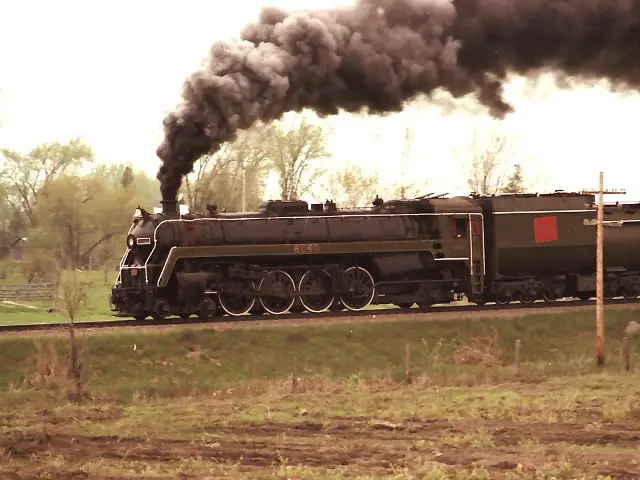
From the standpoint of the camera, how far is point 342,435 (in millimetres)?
16109

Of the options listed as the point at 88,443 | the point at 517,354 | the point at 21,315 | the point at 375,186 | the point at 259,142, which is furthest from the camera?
the point at 375,186

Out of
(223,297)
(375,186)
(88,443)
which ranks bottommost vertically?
(88,443)

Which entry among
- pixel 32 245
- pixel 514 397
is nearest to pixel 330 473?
pixel 514 397

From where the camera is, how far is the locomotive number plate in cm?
2750

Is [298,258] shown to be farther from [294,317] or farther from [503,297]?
[503,297]

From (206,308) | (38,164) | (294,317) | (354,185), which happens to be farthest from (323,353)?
(38,164)

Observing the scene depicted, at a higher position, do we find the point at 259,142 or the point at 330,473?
the point at 259,142

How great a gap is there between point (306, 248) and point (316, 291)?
58.9 inches

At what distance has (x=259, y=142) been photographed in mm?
57219

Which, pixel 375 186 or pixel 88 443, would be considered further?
pixel 375 186

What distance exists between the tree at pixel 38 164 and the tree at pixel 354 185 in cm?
3071

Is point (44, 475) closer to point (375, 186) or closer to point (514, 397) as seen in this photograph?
point (514, 397)

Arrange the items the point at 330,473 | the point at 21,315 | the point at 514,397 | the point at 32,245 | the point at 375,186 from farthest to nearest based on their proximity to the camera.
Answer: the point at 32,245
the point at 375,186
the point at 21,315
the point at 514,397
the point at 330,473

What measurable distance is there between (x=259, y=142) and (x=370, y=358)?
1304 inches
